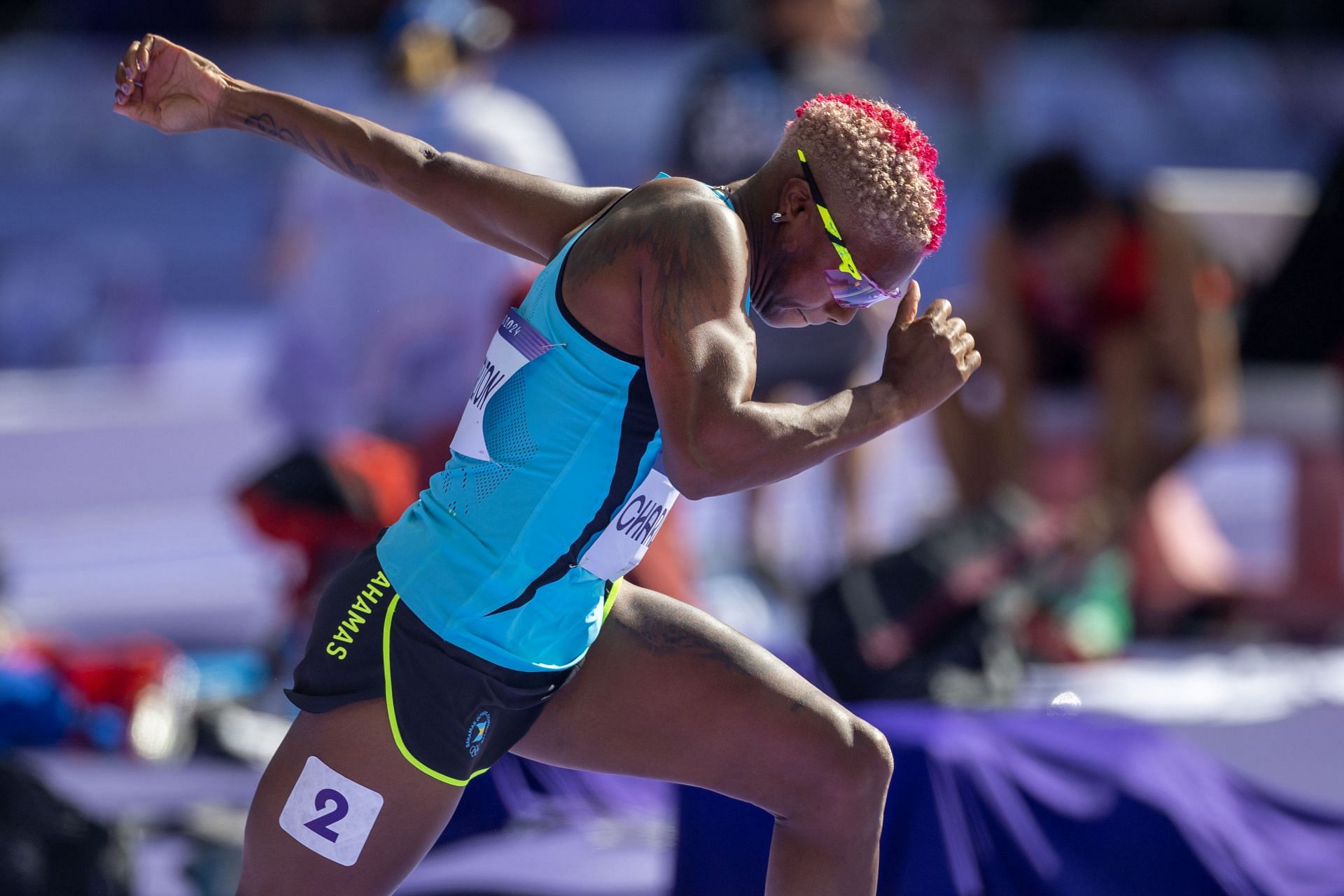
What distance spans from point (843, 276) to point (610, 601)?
1.91 feet

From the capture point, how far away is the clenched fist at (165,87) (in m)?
2.38

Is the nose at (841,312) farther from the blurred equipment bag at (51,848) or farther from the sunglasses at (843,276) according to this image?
the blurred equipment bag at (51,848)

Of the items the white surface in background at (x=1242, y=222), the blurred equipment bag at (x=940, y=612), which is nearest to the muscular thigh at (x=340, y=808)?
the blurred equipment bag at (x=940, y=612)

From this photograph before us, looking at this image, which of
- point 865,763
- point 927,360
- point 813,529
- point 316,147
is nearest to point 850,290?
point 927,360

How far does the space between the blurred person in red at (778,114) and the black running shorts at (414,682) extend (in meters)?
3.34

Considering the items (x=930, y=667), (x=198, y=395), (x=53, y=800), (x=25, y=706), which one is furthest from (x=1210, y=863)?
(x=198, y=395)

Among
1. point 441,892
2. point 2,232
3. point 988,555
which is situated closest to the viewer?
point 441,892

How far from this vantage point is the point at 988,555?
14.9 ft

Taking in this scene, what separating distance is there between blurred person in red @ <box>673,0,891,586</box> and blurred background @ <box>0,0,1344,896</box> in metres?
0.02

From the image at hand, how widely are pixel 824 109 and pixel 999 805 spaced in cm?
153

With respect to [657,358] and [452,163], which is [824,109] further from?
[452,163]

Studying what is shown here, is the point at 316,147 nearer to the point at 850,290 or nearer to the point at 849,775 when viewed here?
the point at 850,290

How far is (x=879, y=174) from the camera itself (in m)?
2.06

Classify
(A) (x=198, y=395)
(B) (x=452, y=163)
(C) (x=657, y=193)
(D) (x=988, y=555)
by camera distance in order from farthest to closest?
(A) (x=198, y=395)
(D) (x=988, y=555)
(B) (x=452, y=163)
(C) (x=657, y=193)
